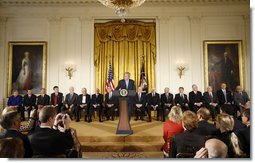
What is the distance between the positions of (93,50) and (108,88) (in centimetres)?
220

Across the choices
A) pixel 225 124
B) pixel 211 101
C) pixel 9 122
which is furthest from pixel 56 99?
pixel 225 124

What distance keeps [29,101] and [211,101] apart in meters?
6.59

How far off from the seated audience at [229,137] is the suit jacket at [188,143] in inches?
9.0

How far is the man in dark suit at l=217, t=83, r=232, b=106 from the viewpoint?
8367 mm

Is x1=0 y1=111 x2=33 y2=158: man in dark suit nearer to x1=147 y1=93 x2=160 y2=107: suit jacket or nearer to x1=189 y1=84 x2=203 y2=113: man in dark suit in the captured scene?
x1=147 y1=93 x2=160 y2=107: suit jacket

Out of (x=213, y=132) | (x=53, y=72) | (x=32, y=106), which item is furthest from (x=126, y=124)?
(x=53, y=72)

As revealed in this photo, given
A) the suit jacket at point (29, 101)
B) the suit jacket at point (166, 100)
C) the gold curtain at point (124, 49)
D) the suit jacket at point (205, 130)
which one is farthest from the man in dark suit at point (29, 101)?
the suit jacket at point (205, 130)

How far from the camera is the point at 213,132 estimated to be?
9.62 ft

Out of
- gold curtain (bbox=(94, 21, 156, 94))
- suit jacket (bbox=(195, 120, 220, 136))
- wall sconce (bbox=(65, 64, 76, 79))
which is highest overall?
gold curtain (bbox=(94, 21, 156, 94))

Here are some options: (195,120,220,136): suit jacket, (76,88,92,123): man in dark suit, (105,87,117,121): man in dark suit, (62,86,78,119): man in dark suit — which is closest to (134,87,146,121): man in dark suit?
(105,87,117,121): man in dark suit

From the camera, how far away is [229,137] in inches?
99.4

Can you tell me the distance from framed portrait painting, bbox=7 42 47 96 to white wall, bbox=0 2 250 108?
0.23 metres

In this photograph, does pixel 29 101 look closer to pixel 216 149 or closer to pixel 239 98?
pixel 239 98

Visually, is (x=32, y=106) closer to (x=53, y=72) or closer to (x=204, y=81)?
(x=53, y=72)
